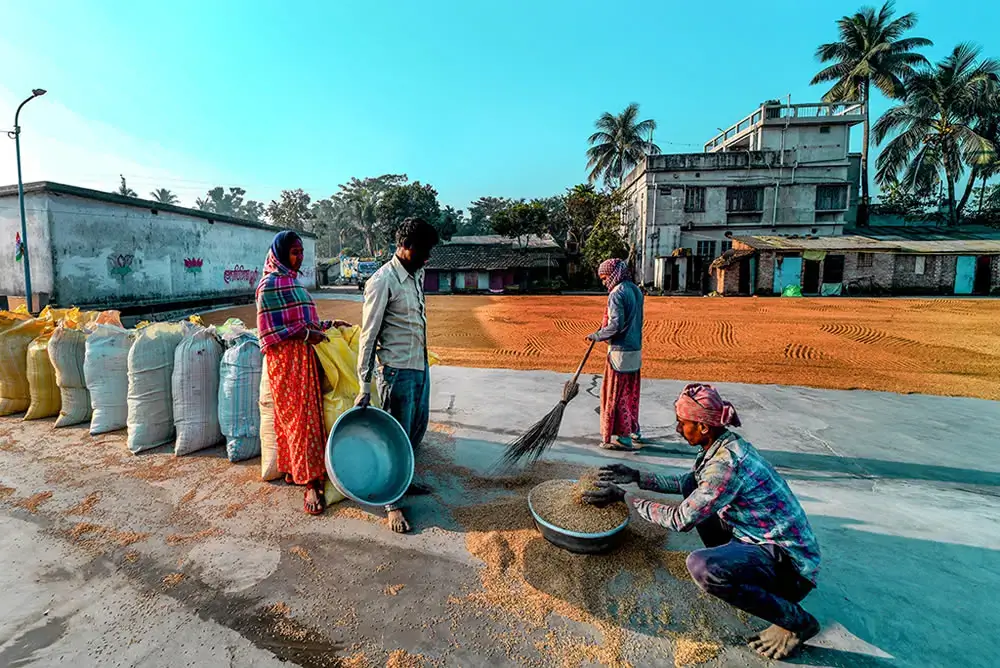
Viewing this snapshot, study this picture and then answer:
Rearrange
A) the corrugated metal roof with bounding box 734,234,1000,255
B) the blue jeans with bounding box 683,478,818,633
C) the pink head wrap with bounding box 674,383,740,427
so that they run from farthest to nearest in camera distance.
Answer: the corrugated metal roof with bounding box 734,234,1000,255 < the pink head wrap with bounding box 674,383,740,427 < the blue jeans with bounding box 683,478,818,633

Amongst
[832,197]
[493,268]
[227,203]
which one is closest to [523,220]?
[493,268]

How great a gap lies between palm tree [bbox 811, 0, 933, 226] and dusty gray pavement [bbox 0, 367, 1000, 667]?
31446 mm

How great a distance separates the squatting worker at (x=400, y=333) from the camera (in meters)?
2.71

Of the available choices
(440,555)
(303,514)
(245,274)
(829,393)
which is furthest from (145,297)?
(829,393)

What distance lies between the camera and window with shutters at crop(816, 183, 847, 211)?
2397 cm

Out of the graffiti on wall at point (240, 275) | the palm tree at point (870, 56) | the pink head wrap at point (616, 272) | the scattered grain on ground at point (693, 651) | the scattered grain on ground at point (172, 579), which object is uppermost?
the palm tree at point (870, 56)

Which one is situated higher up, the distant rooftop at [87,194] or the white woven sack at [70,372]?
the distant rooftop at [87,194]

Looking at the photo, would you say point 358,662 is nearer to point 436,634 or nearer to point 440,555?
point 436,634

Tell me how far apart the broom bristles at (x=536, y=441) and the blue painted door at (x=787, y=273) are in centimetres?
2053

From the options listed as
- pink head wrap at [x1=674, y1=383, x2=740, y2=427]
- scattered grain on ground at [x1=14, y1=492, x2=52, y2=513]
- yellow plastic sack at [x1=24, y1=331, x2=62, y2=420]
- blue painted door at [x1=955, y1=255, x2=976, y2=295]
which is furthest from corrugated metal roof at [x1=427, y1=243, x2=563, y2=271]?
pink head wrap at [x1=674, y1=383, x2=740, y2=427]

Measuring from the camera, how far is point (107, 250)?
12570mm

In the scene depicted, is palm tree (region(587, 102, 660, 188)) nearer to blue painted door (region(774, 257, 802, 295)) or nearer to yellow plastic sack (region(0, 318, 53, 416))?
blue painted door (region(774, 257, 802, 295))

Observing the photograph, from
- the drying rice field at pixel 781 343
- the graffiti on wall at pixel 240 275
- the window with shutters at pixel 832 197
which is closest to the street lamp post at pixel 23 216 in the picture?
the drying rice field at pixel 781 343

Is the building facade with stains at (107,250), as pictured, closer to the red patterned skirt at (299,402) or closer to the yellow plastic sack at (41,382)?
the yellow plastic sack at (41,382)
